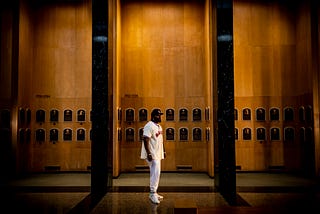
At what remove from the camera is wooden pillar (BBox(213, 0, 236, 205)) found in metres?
7.67

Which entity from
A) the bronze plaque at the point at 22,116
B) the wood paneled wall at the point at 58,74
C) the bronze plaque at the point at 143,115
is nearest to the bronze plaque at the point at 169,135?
the bronze plaque at the point at 143,115

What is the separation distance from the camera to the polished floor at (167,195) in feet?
19.9

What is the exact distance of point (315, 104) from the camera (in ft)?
33.5

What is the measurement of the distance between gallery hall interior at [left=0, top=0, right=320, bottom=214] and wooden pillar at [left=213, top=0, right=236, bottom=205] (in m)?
2.40

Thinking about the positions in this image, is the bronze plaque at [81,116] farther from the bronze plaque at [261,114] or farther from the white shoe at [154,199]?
the bronze plaque at [261,114]

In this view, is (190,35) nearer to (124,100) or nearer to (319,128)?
(124,100)

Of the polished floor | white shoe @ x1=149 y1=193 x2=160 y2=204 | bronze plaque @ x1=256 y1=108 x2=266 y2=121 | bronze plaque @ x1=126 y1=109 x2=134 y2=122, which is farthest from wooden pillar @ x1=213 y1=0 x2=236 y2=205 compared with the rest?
bronze plaque @ x1=126 y1=109 x2=134 y2=122

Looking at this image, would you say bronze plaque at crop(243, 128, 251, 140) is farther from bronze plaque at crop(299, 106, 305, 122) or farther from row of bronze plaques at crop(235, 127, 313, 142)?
bronze plaque at crop(299, 106, 305, 122)

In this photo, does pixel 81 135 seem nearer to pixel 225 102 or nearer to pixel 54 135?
pixel 54 135

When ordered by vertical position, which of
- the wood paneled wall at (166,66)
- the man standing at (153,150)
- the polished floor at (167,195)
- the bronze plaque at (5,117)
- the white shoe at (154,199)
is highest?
the wood paneled wall at (166,66)

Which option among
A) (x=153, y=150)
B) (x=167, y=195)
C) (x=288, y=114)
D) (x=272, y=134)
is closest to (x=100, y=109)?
(x=153, y=150)

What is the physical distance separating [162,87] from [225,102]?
4.12m

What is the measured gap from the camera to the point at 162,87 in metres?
11.7

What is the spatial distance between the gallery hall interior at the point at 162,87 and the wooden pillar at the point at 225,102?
240 cm
